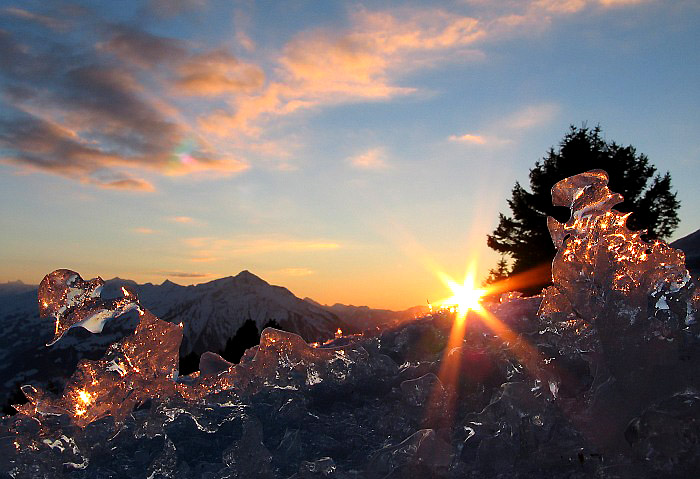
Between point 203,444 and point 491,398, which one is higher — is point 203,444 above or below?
below

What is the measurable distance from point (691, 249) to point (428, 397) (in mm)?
4355

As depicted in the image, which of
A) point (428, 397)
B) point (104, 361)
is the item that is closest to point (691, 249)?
point (428, 397)

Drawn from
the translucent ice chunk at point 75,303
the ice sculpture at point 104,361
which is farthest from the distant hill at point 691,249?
the translucent ice chunk at point 75,303

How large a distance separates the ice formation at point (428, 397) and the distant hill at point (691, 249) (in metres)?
2.47

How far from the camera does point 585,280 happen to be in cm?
297

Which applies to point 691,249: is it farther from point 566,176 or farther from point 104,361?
point 566,176

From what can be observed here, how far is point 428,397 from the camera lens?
286cm

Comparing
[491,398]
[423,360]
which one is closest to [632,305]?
[491,398]

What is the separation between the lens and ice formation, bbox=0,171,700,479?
236 cm

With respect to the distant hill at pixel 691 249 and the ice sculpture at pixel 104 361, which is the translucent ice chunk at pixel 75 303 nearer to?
the ice sculpture at pixel 104 361

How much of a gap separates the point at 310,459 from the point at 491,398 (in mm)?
924

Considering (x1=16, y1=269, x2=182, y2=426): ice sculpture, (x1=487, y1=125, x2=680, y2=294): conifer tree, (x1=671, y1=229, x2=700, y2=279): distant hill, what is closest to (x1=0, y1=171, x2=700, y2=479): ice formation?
(x1=16, y1=269, x2=182, y2=426): ice sculpture

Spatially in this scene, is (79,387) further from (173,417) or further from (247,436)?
(247,436)

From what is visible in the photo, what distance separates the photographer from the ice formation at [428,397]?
7.75 ft
